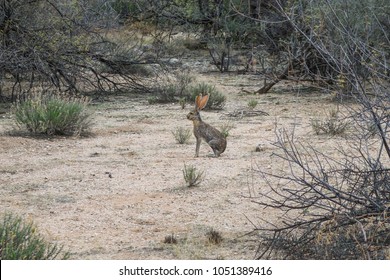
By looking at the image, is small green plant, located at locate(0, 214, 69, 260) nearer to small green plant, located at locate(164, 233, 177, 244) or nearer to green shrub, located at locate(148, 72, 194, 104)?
small green plant, located at locate(164, 233, 177, 244)

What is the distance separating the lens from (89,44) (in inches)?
645

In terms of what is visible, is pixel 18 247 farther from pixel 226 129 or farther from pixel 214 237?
pixel 226 129

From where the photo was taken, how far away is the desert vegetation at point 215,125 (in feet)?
19.5

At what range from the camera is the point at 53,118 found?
11.9 meters

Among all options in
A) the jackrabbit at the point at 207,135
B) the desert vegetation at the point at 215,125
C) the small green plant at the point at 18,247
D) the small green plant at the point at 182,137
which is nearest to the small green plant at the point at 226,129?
the desert vegetation at the point at 215,125

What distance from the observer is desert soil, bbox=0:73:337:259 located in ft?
22.0

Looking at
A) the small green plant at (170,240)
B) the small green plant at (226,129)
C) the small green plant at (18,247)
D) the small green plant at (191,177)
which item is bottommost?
the small green plant at (226,129)

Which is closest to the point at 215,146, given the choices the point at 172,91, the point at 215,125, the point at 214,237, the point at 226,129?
the point at 226,129

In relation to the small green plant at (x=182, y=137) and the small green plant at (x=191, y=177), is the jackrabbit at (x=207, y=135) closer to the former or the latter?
the small green plant at (x=182, y=137)

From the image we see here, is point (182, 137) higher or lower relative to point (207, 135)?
lower

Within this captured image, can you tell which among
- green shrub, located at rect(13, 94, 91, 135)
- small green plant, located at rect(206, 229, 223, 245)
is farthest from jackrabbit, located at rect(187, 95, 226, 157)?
small green plant, located at rect(206, 229, 223, 245)

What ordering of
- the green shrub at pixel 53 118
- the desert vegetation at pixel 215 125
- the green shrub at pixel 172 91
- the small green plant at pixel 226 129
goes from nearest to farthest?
the desert vegetation at pixel 215 125
the small green plant at pixel 226 129
the green shrub at pixel 53 118
the green shrub at pixel 172 91

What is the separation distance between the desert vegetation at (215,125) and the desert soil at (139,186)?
27mm

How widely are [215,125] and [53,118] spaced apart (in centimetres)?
289
